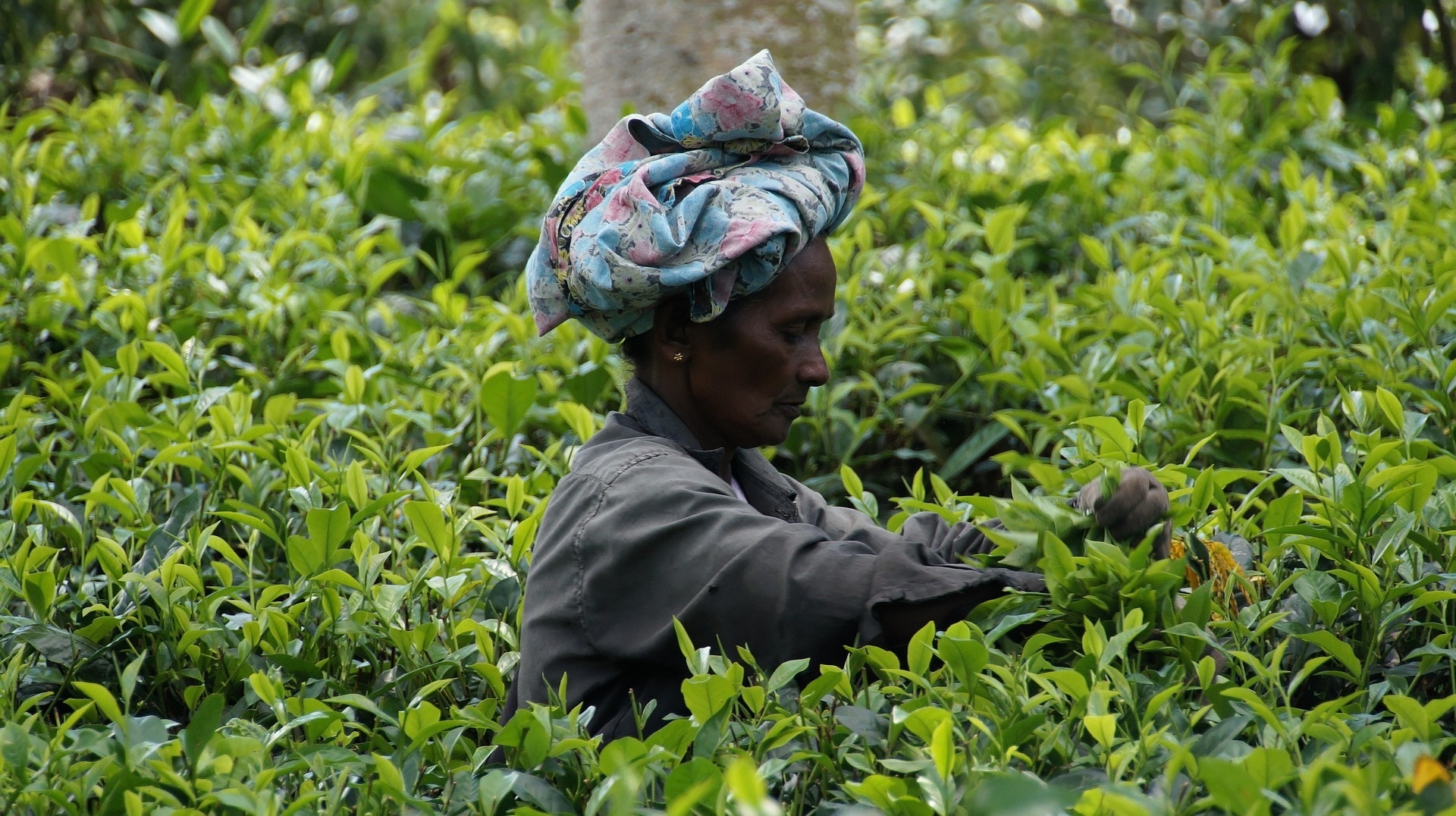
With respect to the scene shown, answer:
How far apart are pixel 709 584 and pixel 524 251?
2597 millimetres

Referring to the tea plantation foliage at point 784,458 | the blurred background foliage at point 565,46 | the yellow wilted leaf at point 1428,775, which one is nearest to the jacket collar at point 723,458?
the tea plantation foliage at point 784,458

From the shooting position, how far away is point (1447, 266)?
308 cm

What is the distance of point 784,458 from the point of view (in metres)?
3.29

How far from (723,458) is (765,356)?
20 cm

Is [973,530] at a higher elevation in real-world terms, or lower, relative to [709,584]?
lower

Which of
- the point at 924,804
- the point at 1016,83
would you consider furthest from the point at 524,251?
the point at 1016,83

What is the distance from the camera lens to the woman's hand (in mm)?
1828

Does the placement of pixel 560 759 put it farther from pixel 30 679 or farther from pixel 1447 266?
pixel 1447 266

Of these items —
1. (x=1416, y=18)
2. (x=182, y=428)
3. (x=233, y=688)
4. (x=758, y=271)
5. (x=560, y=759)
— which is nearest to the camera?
(x=560, y=759)

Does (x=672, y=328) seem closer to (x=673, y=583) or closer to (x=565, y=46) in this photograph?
(x=673, y=583)

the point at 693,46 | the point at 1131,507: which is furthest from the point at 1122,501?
the point at 693,46

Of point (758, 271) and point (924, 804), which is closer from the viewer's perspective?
point (924, 804)

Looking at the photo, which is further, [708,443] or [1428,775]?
[708,443]

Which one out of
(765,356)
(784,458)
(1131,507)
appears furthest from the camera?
(784,458)
